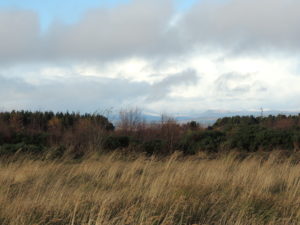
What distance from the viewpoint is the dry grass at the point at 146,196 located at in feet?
13.8

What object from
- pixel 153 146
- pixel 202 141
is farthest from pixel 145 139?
pixel 202 141

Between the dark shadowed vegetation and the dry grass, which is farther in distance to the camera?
the dark shadowed vegetation

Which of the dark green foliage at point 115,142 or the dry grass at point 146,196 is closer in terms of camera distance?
the dry grass at point 146,196

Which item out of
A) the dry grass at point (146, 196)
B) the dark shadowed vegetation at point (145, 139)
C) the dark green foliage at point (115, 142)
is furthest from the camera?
the dark green foliage at point (115, 142)

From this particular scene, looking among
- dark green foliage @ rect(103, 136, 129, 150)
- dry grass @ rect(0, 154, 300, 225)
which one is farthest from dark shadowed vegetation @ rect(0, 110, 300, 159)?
dry grass @ rect(0, 154, 300, 225)

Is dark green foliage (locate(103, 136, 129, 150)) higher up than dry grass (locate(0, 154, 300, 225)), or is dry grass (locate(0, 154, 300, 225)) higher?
dark green foliage (locate(103, 136, 129, 150))

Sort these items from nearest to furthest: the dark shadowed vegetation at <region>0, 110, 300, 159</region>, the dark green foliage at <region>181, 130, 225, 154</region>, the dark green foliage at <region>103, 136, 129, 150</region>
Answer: the dark shadowed vegetation at <region>0, 110, 300, 159</region> < the dark green foliage at <region>103, 136, 129, 150</region> < the dark green foliage at <region>181, 130, 225, 154</region>

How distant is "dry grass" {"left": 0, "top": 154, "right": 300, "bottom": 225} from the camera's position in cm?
420

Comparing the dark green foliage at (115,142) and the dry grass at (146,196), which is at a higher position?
the dark green foliage at (115,142)

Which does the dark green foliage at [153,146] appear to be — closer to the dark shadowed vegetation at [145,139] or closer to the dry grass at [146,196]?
the dark shadowed vegetation at [145,139]

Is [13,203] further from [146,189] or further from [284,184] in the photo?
[284,184]

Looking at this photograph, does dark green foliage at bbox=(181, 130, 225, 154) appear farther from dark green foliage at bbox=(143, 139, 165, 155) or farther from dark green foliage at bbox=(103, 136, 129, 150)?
dark green foliage at bbox=(103, 136, 129, 150)

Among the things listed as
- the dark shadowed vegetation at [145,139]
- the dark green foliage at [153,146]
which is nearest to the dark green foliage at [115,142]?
the dark shadowed vegetation at [145,139]

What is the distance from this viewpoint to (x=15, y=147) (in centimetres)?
1184
